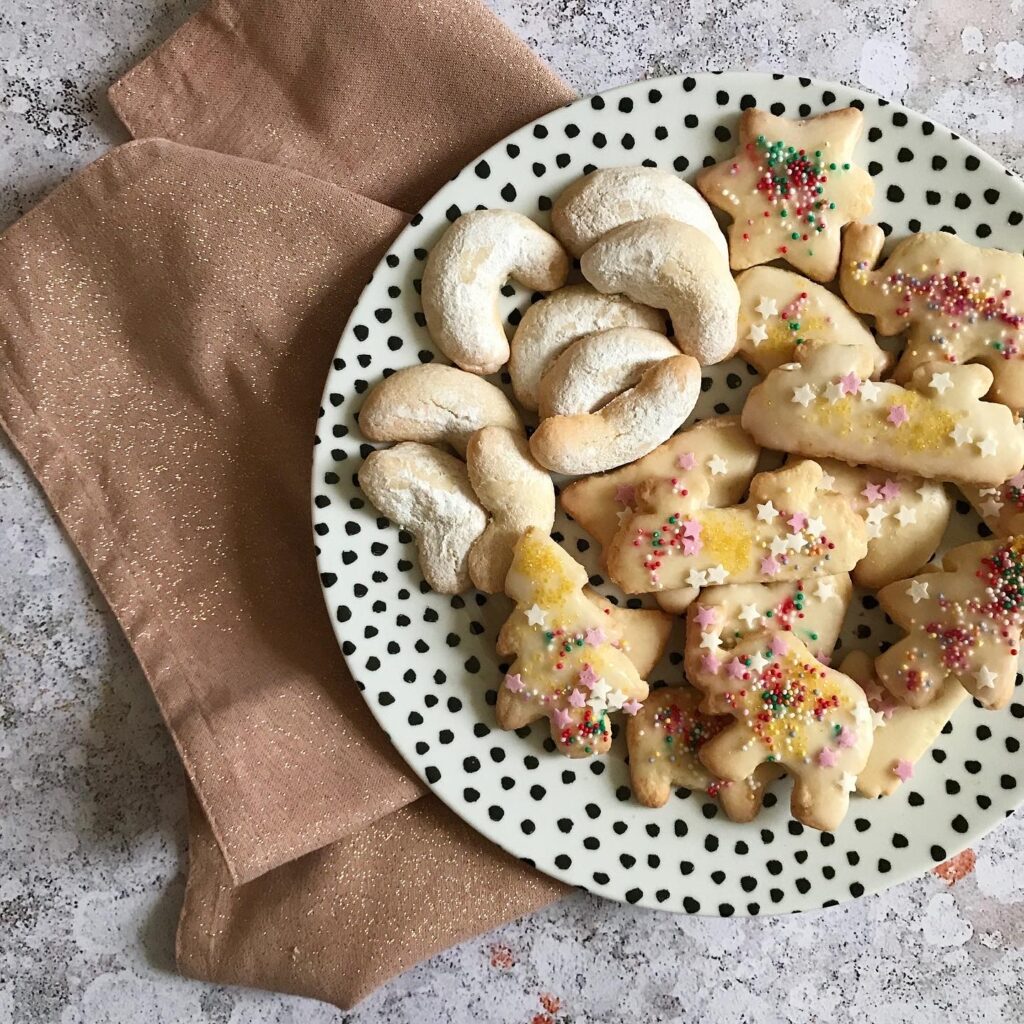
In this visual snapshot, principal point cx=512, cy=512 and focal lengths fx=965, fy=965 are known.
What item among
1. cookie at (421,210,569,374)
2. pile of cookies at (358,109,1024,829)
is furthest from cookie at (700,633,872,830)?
cookie at (421,210,569,374)

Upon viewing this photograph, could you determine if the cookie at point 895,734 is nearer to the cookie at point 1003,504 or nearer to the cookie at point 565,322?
the cookie at point 1003,504

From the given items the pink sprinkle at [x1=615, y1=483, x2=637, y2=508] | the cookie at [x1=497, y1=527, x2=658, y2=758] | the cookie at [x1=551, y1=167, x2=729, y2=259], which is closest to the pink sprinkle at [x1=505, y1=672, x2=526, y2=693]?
the cookie at [x1=497, y1=527, x2=658, y2=758]

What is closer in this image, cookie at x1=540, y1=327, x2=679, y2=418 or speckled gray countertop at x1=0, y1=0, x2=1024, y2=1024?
cookie at x1=540, y1=327, x2=679, y2=418

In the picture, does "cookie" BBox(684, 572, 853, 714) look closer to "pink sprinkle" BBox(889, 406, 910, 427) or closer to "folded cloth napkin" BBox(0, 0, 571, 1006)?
"pink sprinkle" BBox(889, 406, 910, 427)

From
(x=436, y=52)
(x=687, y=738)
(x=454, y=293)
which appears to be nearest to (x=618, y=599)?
(x=687, y=738)

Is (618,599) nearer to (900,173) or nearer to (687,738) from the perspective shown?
(687,738)

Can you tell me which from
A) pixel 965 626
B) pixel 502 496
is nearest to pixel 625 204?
pixel 502 496

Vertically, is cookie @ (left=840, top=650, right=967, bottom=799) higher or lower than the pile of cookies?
lower

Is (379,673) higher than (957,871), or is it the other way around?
(379,673)
